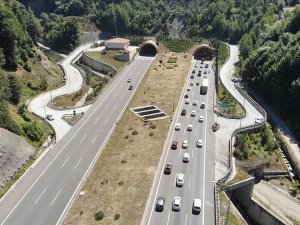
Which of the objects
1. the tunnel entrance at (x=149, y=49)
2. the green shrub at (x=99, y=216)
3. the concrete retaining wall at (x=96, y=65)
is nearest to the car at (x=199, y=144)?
the green shrub at (x=99, y=216)

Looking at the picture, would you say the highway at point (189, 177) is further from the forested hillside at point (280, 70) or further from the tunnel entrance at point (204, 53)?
the tunnel entrance at point (204, 53)

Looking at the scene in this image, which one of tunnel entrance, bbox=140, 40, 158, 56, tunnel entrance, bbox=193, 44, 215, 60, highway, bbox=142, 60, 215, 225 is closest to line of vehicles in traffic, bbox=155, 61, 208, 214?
highway, bbox=142, 60, 215, 225

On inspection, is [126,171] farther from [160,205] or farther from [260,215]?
[260,215]

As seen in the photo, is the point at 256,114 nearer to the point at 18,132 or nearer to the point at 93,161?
the point at 93,161

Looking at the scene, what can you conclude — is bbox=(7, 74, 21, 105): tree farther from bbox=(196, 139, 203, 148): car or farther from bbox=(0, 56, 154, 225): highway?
bbox=(196, 139, 203, 148): car

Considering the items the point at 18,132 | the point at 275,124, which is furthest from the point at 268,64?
the point at 18,132

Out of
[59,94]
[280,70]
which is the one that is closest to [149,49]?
[59,94]

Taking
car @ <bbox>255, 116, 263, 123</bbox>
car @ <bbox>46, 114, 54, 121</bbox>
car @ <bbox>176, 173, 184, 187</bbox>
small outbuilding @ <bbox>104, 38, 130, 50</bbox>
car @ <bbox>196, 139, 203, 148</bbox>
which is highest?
car @ <bbox>176, 173, 184, 187</bbox>
